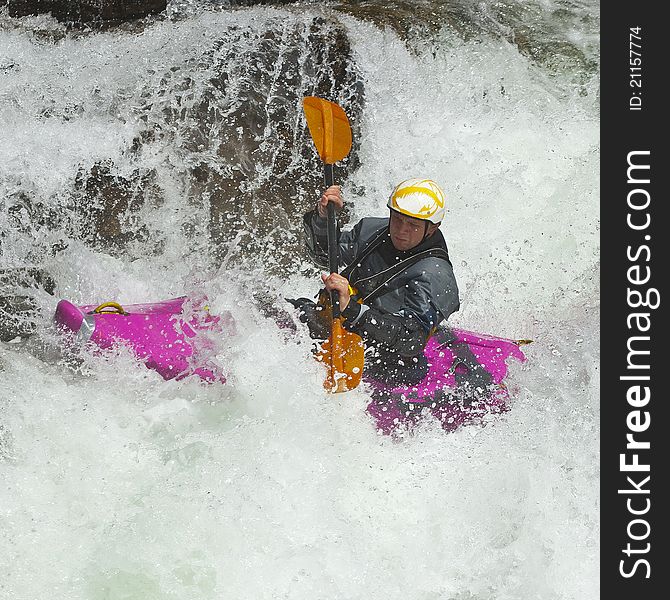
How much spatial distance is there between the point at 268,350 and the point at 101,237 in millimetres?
2033

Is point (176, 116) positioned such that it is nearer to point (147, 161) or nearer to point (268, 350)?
point (147, 161)

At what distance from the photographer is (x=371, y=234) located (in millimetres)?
4180

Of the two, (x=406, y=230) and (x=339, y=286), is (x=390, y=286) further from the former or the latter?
(x=339, y=286)

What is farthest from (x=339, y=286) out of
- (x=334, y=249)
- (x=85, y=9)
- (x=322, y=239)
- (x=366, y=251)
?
(x=85, y=9)

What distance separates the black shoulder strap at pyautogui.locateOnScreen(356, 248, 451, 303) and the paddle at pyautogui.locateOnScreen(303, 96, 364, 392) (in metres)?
0.24

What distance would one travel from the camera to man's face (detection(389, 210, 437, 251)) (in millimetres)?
3779

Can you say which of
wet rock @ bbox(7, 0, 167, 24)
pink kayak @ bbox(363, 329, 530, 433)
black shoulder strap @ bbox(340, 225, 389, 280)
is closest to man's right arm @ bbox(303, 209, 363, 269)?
black shoulder strap @ bbox(340, 225, 389, 280)

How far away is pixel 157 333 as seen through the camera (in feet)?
13.5

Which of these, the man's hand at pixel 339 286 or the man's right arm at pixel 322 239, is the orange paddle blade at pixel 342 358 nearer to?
the man's hand at pixel 339 286

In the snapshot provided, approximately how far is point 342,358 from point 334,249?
0.53 meters

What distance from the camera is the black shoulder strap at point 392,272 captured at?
12.5ft

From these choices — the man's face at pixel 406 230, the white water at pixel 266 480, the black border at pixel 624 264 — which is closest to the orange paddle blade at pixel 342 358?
the white water at pixel 266 480

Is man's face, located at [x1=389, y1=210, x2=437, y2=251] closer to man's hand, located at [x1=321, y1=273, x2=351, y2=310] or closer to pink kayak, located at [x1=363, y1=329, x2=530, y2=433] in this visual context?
man's hand, located at [x1=321, y1=273, x2=351, y2=310]

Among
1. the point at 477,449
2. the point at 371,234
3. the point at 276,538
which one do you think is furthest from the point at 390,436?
the point at 371,234
